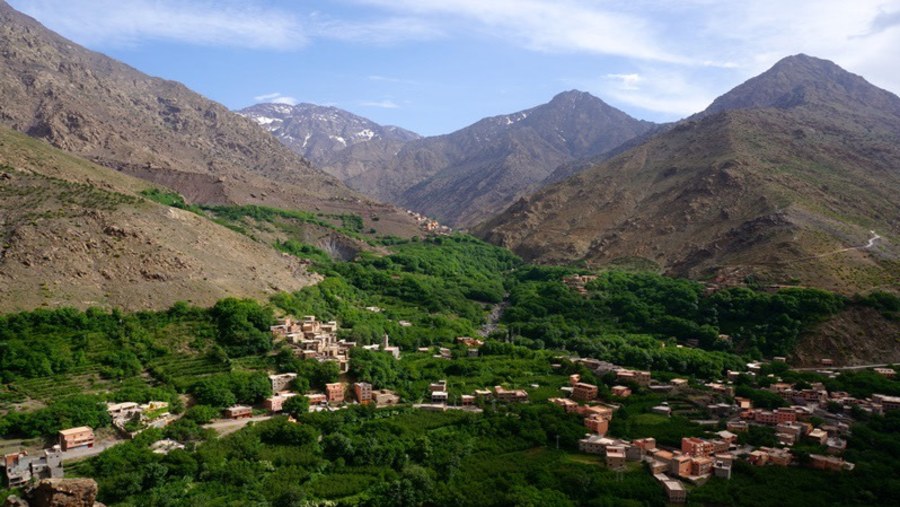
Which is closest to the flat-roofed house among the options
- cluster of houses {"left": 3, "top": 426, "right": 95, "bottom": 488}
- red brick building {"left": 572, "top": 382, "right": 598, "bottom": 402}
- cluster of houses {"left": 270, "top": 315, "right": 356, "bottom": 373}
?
cluster of houses {"left": 3, "top": 426, "right": 95, "bottom": 488}

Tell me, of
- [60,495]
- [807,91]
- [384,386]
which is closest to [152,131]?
[384,386]

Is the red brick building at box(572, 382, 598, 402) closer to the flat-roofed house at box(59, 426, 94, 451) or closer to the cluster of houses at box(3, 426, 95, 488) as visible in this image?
the flat-roofed house at box(59, 426, 94, 451)

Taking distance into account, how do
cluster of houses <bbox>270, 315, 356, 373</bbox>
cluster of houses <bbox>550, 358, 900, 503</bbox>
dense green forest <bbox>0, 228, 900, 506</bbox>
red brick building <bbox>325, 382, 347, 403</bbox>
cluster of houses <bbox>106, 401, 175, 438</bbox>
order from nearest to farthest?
dense green forest <bbox>0, 228, 900, 506</bbox> → cluster of houses <bbox>106, 401, 175, 438</bbox> → cluster of houses <bbox>550, 358, 900, 503</bbox> → red brick building <bbox>325, 382, 347, 403</bbox> → cluster of houses <bbox>270, 315, 356, 373</bbox>

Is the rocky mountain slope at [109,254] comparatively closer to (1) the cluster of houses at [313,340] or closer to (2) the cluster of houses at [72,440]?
(1) the cluster of houses at [313,340]

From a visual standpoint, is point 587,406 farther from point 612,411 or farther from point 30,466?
point 30,466

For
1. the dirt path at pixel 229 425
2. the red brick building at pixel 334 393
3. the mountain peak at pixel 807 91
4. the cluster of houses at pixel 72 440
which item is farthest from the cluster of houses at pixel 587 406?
the mountain peak at pixel 807 91
